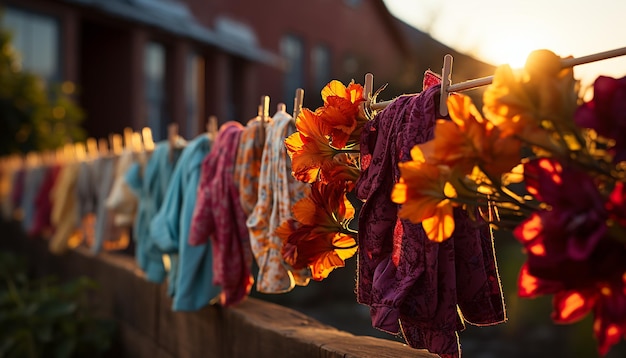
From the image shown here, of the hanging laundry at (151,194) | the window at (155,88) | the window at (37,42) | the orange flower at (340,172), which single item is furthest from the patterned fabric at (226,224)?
the window at (155,88)

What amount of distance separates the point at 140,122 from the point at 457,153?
10127 mm

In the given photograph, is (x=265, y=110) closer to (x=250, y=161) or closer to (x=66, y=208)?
(x=250, y=161)

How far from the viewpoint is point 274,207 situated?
1.99 meters

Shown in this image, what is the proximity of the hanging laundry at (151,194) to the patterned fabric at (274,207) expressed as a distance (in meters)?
0.84

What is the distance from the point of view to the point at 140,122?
34.9 ft

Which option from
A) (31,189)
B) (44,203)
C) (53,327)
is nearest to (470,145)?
(53,327)

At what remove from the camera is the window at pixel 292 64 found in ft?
49.6

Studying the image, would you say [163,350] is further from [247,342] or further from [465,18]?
[465,18]

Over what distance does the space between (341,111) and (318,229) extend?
231mm

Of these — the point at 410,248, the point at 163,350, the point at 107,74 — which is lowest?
A: the point at 163,350

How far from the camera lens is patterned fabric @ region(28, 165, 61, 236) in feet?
17.2

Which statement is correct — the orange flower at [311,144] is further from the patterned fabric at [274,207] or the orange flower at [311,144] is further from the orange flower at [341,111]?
the patterned fabric at [274,207]

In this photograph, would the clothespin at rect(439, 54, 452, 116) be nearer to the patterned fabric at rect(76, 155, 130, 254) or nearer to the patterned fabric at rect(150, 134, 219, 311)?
the patterned fabric at rect(150, 134, 219, 311)

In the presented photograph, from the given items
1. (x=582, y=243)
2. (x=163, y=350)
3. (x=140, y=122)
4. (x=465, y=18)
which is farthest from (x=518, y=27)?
(x=140, y=122)
